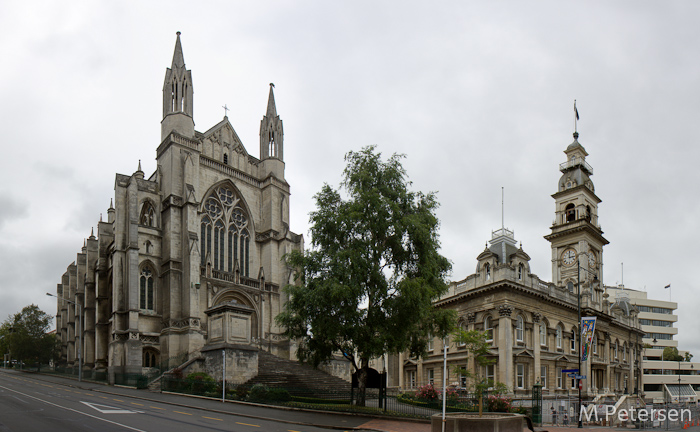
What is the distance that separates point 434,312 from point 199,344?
20.1 metres

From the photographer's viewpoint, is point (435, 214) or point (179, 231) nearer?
point (435, 214)

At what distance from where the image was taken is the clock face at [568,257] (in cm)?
5613

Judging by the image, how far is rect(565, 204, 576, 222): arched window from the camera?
189 feet

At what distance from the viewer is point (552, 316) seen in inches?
1671

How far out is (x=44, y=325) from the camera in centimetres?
6125

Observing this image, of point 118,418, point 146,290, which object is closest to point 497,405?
point 118,418

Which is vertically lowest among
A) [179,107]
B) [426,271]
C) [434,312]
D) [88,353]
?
[88,353]

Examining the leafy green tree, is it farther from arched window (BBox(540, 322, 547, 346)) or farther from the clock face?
arched window (BBox(540, 322, 547, 346))

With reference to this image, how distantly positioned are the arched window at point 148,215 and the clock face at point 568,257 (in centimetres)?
3990

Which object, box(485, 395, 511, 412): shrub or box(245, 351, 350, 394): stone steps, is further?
box(245, 351, 350, 394): stone steps

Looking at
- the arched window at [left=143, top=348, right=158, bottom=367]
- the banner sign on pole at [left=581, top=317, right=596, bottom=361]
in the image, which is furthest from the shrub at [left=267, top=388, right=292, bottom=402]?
the arched window at [left=143, top=348, right=158, bottom=367]

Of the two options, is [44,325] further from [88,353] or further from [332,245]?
[332,245]

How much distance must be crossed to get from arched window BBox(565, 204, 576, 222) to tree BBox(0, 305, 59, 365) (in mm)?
57344

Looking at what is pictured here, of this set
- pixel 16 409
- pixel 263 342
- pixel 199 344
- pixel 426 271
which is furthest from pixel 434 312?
pixel 263 342
